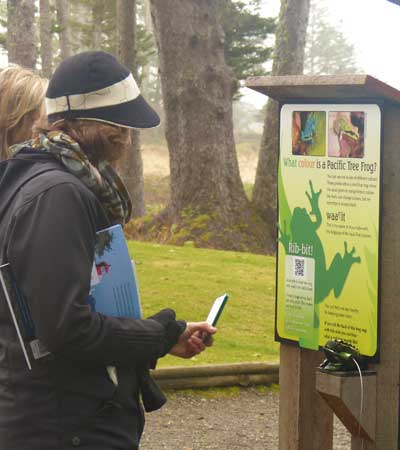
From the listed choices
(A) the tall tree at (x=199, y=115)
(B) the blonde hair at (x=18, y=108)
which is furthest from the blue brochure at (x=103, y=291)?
(A) the tall tree at (x=199, y=115)

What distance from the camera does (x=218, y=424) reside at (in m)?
5.89

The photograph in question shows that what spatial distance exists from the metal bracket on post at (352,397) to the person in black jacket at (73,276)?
0.75 meters

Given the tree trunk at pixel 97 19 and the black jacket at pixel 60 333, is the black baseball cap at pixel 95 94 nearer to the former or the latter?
the black jacket at pixel 60 333

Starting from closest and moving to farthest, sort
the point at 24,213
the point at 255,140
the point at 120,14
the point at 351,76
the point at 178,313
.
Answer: the point at 24,213, the point at 351,76, the point at 178,313, the point at 120,14, the point at 255,140

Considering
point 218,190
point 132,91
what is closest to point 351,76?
point 132,91

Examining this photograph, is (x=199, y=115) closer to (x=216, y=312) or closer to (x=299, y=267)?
(x=299, y=267)

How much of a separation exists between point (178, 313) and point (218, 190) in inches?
221

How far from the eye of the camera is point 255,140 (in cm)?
5209

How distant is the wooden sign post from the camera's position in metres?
3.31

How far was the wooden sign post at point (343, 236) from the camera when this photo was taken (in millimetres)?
3312

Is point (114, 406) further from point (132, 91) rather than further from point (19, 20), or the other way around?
point (19, 20)

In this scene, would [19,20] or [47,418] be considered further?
[19,20]

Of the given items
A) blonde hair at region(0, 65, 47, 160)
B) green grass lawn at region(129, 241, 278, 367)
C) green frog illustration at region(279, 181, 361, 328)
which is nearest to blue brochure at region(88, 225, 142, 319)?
blonde hair at region(0, 65, 47, 160)

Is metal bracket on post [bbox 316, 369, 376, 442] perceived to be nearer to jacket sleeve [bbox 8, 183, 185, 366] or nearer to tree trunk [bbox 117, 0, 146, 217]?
jacket sleeve [bbox 8, 183, 185, 366]
